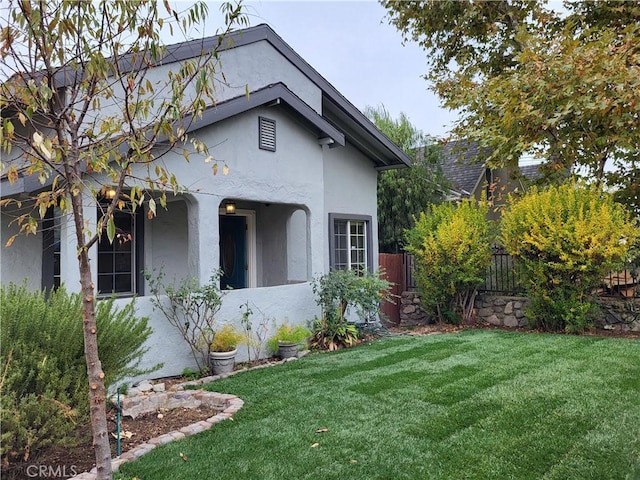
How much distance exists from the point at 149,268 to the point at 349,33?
9329 mm

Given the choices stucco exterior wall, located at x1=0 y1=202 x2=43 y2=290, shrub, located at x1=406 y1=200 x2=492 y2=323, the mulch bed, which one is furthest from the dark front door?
the mulch bed

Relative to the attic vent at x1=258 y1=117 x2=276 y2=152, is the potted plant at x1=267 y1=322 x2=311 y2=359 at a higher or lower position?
lower

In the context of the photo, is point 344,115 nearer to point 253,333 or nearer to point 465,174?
point 253,333

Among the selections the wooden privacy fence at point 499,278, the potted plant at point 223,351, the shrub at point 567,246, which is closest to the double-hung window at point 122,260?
the potted plant at point 223,351

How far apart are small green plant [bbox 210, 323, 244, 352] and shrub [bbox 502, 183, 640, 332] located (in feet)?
20.4

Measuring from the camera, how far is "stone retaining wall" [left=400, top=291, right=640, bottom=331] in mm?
9656

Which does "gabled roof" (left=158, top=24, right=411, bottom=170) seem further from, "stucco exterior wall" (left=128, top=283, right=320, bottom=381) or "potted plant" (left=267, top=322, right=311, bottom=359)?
"potted plant" (left=267, top=322, right=311, bottom=359)

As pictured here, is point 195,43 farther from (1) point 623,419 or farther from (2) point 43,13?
(1) point 623,419

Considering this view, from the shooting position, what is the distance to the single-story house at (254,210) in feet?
24.8

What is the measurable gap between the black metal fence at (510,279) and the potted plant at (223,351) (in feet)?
21.5

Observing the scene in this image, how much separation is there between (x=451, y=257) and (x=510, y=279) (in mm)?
1755

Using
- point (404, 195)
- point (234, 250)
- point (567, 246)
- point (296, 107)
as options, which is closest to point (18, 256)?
point (234, 250)

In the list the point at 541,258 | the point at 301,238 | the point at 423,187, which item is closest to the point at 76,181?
the point at 301,238

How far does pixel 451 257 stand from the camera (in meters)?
11.0
